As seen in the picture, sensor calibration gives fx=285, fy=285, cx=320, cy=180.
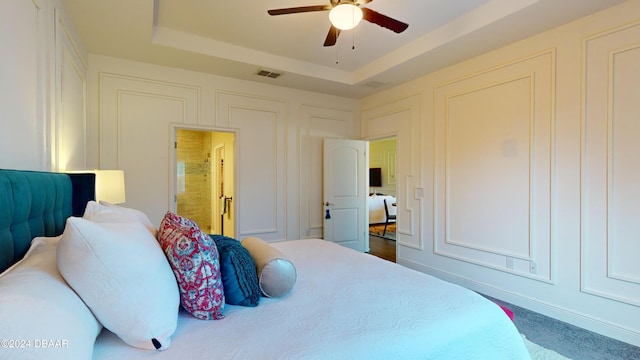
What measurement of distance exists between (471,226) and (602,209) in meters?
1.15

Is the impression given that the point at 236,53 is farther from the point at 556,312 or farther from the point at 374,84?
the point at 556,312

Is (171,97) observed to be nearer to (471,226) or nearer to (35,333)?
(35,333)

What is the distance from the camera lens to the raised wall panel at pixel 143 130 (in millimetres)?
3316

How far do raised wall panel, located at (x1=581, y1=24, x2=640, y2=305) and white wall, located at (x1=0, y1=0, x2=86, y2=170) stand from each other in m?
3.94

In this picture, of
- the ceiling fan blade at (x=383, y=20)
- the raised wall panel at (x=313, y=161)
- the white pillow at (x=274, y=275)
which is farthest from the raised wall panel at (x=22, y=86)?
the raised wall panel at (x=313, y=161)

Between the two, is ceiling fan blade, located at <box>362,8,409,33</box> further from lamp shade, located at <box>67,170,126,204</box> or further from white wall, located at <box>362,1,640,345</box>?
lamp shade, located at <box>67,170,126,204</box>

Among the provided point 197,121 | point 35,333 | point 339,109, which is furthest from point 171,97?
point 35,333

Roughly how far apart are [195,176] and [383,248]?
409 cm

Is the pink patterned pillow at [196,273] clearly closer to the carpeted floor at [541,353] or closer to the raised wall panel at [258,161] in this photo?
the carpeted floor at [541,353]

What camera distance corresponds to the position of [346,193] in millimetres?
4820

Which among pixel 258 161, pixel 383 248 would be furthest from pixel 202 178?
pixel 383 248

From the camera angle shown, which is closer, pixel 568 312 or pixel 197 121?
pixel 568 312

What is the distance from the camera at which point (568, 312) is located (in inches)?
99.8

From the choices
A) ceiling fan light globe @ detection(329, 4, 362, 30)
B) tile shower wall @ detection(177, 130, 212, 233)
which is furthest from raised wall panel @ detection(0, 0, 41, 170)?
tile shower wall @ detection(177, 130, 212, 233)
